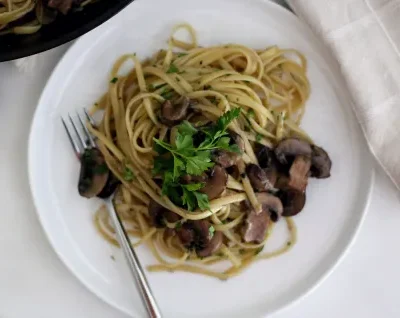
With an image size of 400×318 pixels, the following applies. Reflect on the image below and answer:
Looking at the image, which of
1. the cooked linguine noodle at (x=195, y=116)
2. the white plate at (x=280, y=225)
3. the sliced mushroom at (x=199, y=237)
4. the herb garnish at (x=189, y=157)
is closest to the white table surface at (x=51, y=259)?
the white plate at (x=280, y=225)

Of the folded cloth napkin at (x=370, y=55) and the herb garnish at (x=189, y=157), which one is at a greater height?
the folded cloth napkin at (x=370, y=55)

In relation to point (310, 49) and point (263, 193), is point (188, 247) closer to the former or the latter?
point (263, 193)

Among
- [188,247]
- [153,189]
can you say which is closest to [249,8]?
[153,189]

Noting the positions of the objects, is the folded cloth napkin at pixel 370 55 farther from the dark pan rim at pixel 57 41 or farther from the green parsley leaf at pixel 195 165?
the dark pan rim at pixel 57 41

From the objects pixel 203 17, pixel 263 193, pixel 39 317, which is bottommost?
pixel 39 317

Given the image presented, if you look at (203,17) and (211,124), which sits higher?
(203,17)

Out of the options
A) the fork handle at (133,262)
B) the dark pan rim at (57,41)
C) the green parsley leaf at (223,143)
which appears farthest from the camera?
the fork handle at (133,262)

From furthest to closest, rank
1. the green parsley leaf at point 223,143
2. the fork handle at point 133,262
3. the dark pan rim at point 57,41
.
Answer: the fork handle at point 133,262
the green parsley leaf at point 223,143
the dark pan rim at point 57,41
